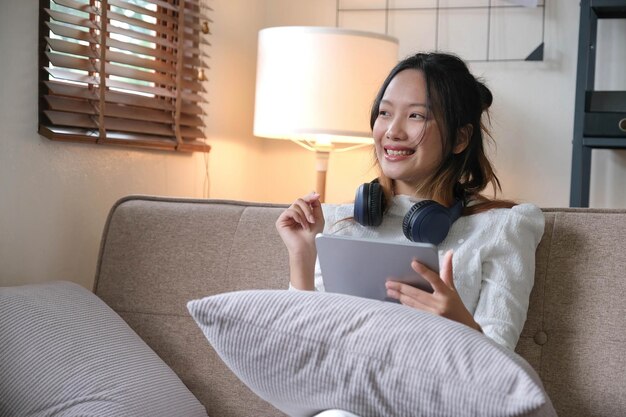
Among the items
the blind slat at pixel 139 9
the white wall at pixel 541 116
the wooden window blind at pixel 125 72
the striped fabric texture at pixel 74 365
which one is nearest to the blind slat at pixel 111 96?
the wooden window blind at pixel 125 72

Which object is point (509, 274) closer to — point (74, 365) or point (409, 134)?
point (409, 134)

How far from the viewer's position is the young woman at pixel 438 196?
148 cm

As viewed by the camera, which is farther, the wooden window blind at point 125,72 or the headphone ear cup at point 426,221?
the wooden window blind at point 125,72

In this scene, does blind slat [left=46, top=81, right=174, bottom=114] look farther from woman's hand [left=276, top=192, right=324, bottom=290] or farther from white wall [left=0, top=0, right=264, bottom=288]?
woman's hand [left=276, top=192, right=324, bottom=290]

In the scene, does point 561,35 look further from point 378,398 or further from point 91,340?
point 378,398

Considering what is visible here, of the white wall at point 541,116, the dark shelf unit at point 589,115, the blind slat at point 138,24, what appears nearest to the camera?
the blind slat at point 138,24

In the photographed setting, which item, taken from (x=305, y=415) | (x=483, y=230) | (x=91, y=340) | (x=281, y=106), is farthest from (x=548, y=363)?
(x=281, y=106)

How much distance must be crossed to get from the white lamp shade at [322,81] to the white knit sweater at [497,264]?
0.92 metres

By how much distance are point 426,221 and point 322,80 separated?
1076 millimetres

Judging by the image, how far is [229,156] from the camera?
9.62 ft

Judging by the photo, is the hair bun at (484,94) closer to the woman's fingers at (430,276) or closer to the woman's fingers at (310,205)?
the woman's fingers at (310,205)

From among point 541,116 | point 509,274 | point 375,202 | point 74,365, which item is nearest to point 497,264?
point 509,274

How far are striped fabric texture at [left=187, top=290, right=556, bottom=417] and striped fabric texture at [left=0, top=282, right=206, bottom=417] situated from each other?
41 cm

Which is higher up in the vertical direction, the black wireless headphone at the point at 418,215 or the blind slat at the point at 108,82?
the blind slat at the point at 108,82
